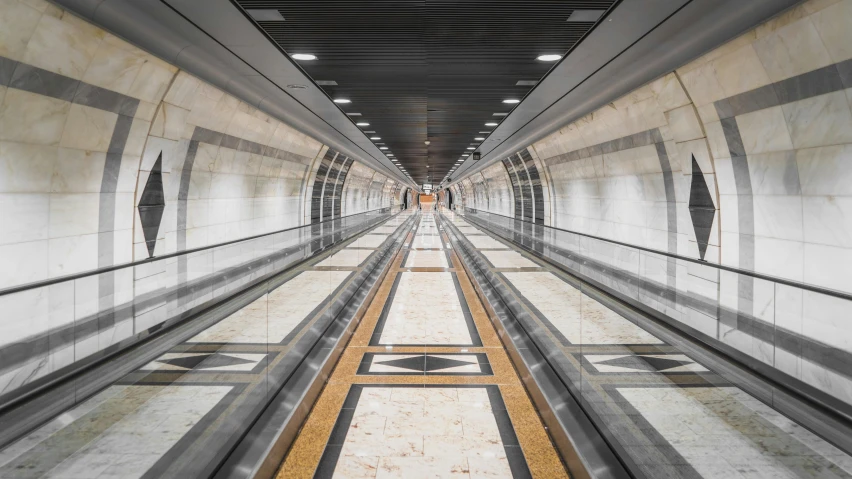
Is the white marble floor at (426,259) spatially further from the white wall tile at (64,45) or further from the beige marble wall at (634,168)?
the white wall tile at (64,45)

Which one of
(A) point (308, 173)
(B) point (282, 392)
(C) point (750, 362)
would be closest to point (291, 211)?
(A) point (308, 173)

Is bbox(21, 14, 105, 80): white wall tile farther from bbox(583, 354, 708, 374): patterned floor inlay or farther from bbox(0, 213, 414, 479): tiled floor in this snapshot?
bbox(583, 354, 708, 374): patterned floor inlay

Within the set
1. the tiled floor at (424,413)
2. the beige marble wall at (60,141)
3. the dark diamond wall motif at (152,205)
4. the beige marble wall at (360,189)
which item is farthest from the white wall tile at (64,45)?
the beige marble wall at (360,189)

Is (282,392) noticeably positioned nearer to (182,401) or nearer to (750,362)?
(182,401)

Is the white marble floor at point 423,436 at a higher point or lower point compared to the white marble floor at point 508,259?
lower

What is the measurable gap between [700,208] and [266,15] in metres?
7.00

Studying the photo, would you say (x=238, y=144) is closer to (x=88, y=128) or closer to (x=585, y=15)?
(x=88, y=128)

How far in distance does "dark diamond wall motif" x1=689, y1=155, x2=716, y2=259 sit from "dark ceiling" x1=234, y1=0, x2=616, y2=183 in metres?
3.07

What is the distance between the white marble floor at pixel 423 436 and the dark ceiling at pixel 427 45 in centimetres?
375

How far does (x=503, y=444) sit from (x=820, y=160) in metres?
4.61

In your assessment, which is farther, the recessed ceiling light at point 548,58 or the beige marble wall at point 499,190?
the beige marble wall at point 499,190

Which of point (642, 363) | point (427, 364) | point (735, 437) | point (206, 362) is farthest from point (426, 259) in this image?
point (735, 437)

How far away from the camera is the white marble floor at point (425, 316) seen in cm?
652

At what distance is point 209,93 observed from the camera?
8219 millimetres
